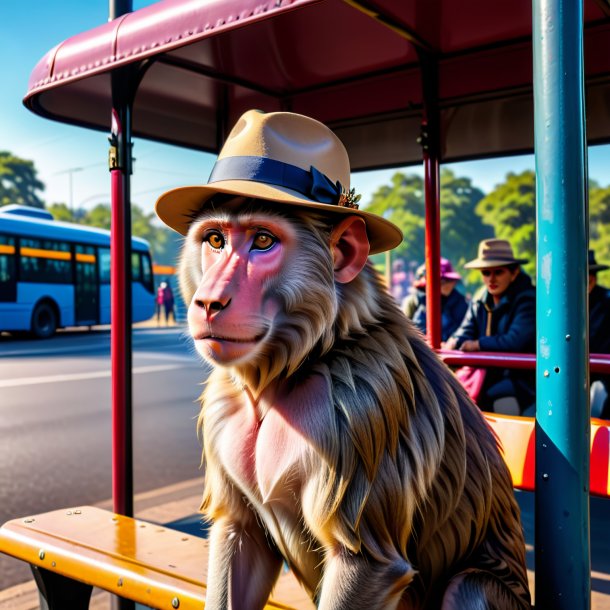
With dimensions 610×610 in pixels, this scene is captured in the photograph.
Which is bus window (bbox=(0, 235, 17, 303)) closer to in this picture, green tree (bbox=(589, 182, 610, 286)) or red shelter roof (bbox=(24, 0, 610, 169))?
red shelter roof (bbox=(24, 0, 610, 169))

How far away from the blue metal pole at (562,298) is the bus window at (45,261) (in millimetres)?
16147

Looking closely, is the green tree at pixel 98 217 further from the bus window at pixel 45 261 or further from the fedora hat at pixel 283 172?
the fedora hat at pixel 283 172

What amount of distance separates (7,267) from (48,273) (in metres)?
1.36

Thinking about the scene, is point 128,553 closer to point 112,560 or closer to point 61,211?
point 112,560

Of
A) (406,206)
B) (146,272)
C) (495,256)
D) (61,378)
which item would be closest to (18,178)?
(406,206)

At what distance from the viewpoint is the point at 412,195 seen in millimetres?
48781

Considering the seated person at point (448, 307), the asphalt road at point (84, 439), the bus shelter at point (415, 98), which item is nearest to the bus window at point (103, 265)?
the asphalt road at point (84, 439)

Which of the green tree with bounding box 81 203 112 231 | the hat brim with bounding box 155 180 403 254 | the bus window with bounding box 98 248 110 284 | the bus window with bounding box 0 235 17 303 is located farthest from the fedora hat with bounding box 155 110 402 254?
the green tree with bounding box 81 203 112 231

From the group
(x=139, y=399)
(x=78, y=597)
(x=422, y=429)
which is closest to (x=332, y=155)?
(x=422, y=429)

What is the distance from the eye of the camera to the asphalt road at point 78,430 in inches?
189

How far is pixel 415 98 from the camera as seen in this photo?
352 cm

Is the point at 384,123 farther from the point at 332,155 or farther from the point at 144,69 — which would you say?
the point at 332,155

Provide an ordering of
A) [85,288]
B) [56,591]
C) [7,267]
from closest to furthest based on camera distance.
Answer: [56,591], [7,267], [85,288]

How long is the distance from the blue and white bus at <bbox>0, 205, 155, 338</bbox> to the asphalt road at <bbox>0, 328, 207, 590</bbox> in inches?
128
